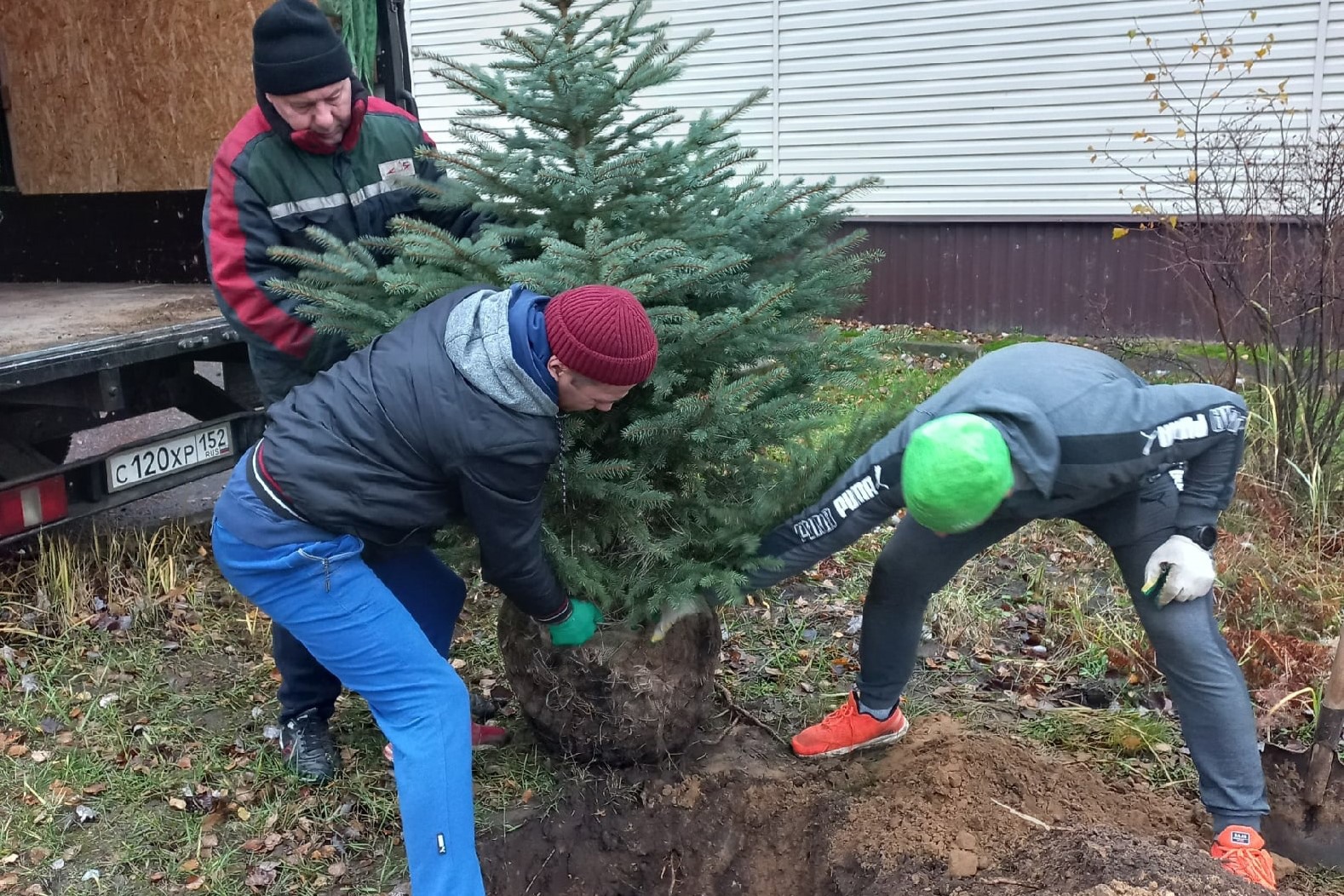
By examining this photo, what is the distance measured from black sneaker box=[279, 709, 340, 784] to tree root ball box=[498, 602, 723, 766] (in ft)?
2.23

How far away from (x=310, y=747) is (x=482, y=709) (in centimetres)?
66

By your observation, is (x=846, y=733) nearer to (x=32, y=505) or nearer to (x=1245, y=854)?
(x=1245, y=854)

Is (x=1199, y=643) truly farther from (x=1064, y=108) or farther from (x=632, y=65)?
(x=1064, y=108)

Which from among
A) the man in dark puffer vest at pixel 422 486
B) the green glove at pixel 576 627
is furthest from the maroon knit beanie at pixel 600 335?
the green glove at pixel 576 627

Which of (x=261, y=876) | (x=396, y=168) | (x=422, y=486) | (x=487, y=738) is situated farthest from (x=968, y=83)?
(x=261, y=876)

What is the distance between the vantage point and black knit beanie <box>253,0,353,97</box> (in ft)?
9.62

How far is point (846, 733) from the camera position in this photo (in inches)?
138

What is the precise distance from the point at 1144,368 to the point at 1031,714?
460cm

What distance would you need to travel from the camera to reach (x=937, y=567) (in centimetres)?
317

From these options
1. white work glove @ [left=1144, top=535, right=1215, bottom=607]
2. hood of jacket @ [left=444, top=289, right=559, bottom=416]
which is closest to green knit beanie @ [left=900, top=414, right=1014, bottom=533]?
white work glove @ [left=1144, top=535, right=1215, bottom=607]

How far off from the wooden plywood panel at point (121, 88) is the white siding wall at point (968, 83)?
198 inches

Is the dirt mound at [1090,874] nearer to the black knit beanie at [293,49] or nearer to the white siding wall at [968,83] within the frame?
the black knit beanie at [293,49]

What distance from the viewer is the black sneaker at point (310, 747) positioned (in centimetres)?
341

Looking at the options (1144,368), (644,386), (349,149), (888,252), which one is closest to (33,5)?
(349,149)
